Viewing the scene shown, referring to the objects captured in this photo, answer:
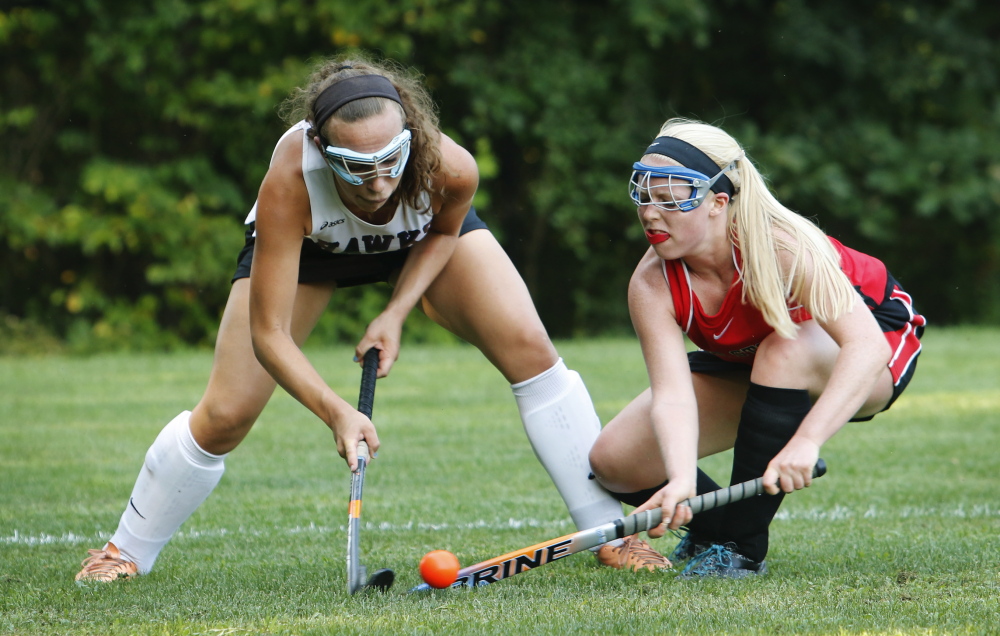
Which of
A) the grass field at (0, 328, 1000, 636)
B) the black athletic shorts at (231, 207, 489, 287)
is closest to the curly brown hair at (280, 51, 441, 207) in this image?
the black athletic shorts at (231, 207, 489, 287)

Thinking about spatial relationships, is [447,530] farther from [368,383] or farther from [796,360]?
[796,360]

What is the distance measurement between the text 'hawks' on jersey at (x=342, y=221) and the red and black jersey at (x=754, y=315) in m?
0.69

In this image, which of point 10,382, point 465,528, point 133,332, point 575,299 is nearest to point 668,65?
point 575,299

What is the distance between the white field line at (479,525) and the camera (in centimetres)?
370

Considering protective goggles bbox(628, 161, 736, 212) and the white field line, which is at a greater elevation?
protective goggles bbox(628, 161, 736, 212)

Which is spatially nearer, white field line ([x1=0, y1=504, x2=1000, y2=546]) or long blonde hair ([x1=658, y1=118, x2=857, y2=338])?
long blonde hair ([x1=658, y1=118, x2=857, y2=338])

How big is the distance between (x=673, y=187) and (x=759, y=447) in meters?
0.69

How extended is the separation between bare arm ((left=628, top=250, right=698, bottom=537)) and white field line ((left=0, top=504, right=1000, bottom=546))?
0.89 m

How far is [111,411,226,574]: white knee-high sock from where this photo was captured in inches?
126

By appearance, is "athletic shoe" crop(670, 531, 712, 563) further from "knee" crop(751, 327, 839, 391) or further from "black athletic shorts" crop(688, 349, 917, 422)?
"knee" crop(751, 327, 839, 391)

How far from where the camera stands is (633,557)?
10.3 feet

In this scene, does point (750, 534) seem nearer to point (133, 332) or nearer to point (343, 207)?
point (343, 207)

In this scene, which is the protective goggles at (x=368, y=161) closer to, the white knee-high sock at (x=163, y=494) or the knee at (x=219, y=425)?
the knee at (x=219, y=425)

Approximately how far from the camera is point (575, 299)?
14602 mm
